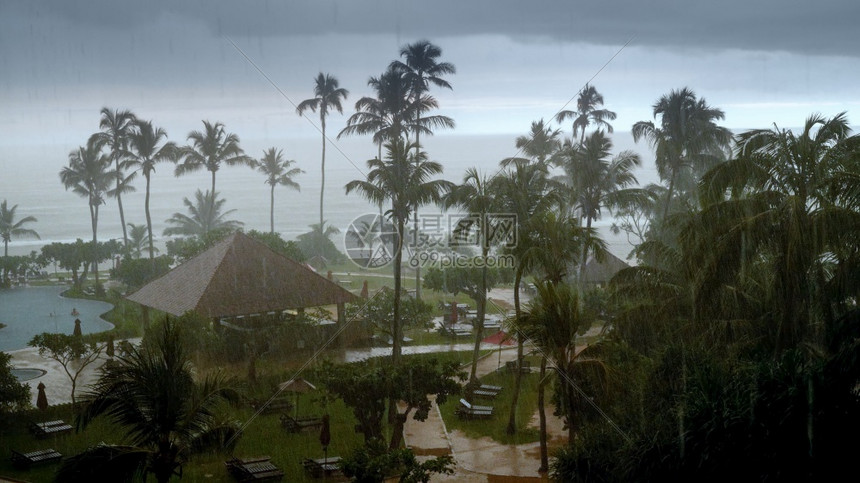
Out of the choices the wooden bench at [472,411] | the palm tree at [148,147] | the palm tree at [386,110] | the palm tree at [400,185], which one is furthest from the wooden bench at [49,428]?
the palm tree at [148,147]

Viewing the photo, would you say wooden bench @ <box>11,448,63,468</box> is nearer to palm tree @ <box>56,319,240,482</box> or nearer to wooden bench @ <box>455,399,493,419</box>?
palm tree @ <box>56,319,240,482</box>

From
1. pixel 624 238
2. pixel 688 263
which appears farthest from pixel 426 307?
pixel 624 238

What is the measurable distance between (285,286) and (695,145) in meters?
19.4

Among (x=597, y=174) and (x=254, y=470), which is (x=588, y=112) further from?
(x=254, y=470)

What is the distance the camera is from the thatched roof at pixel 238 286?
80.3 ft

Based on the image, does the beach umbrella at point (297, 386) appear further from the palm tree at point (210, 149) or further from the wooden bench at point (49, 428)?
the palm tree at point (210, 149)

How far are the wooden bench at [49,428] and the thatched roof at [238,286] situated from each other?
6.78m

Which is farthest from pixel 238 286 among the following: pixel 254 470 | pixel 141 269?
pixel 141 269

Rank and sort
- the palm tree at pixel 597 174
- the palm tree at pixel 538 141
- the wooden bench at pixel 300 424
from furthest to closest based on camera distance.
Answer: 1. the palm tree at pixel 538 141
2. the palm tree at pixel 597 174
3. the wooden bench at pixel 300 424

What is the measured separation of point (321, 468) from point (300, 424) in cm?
330

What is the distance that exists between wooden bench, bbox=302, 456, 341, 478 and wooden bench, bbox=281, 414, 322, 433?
112 inches

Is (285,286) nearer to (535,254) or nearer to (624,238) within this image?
(535,254)

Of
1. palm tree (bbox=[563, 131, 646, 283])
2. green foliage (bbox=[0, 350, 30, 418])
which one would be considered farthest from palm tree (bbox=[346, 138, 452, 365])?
palm tree (bbox=[563, 131, 646, 283])

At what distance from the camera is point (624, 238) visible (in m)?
120
